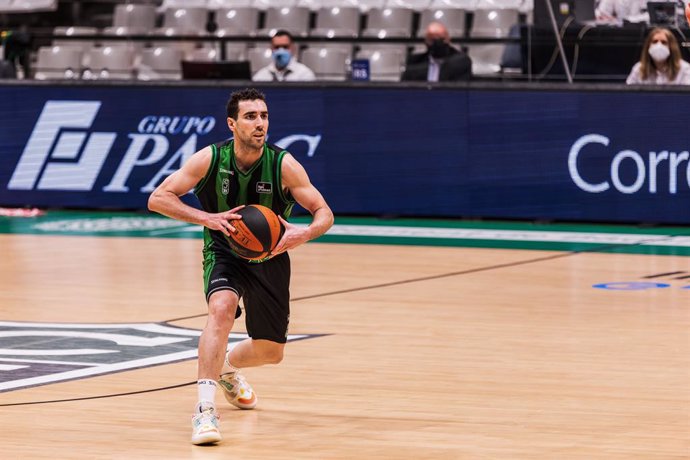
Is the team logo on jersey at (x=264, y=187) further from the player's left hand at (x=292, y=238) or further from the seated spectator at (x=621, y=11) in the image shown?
the seated spectator at (x=621, y=11)

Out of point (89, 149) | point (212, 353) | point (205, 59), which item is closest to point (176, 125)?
point (89, 149)

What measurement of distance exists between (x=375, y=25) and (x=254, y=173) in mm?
13350

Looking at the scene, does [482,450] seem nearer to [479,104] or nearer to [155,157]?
[479,104]

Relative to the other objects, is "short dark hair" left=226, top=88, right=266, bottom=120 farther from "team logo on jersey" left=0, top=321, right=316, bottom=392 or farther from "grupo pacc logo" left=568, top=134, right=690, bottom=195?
"grupo pacc logo" left=568, top=134, right=690, bottom=195

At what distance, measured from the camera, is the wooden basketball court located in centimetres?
716

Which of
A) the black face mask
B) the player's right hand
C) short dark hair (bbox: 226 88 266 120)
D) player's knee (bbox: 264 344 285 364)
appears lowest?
player's knee (bbox: 264 344 285 364)

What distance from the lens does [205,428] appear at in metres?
7.05

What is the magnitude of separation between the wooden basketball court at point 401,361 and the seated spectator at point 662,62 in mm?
2571

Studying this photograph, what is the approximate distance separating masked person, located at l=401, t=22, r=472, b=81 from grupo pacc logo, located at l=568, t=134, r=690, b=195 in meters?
1.77

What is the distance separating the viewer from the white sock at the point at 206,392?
7238 mm

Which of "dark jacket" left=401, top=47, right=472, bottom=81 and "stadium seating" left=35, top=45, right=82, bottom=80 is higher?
"stadium seating" left=35, top=45, right=82, bottom=80

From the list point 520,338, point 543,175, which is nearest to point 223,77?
point 543,175

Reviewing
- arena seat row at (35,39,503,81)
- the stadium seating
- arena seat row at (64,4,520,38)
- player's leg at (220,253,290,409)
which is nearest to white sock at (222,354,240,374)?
player's leg at (220,253,290,409)

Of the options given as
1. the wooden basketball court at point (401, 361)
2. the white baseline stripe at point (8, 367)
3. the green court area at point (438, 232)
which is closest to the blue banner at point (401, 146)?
the green court area at point (438, 232)
